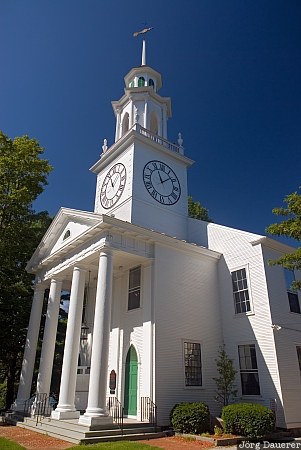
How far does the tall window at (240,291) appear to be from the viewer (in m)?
15.8

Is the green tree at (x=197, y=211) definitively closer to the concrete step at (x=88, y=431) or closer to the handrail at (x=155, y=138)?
the handrail at (x=155, y=138)

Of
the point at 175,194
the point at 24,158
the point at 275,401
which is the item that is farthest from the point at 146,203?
the point at 275,401

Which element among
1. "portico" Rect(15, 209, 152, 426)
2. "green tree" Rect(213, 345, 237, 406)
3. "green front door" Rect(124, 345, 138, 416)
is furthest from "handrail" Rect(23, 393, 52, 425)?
"green tree" Rect(213, 345, 237, 406)

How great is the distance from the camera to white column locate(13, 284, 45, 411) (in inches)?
664

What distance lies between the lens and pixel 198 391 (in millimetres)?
14297

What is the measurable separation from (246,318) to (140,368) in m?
5.21

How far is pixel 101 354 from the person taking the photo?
39.7ft

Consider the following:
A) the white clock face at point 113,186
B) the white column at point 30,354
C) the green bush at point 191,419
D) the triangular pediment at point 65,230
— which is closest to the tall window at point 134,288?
the triangular pediment at point 65,230

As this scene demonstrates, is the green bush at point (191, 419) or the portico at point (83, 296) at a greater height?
the portico at point (83, 296)

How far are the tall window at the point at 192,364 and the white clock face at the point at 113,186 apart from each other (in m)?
9.24

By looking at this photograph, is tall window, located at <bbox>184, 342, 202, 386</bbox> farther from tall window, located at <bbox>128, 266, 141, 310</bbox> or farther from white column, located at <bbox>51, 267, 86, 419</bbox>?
white column, located at <bbox>51, 267, 86, 419</bbox>

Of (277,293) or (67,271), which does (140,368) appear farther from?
(277,293)

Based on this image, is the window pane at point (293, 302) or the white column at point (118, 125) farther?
the white column at point (118, 125)

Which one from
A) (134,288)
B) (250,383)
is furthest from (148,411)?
(134,288)
